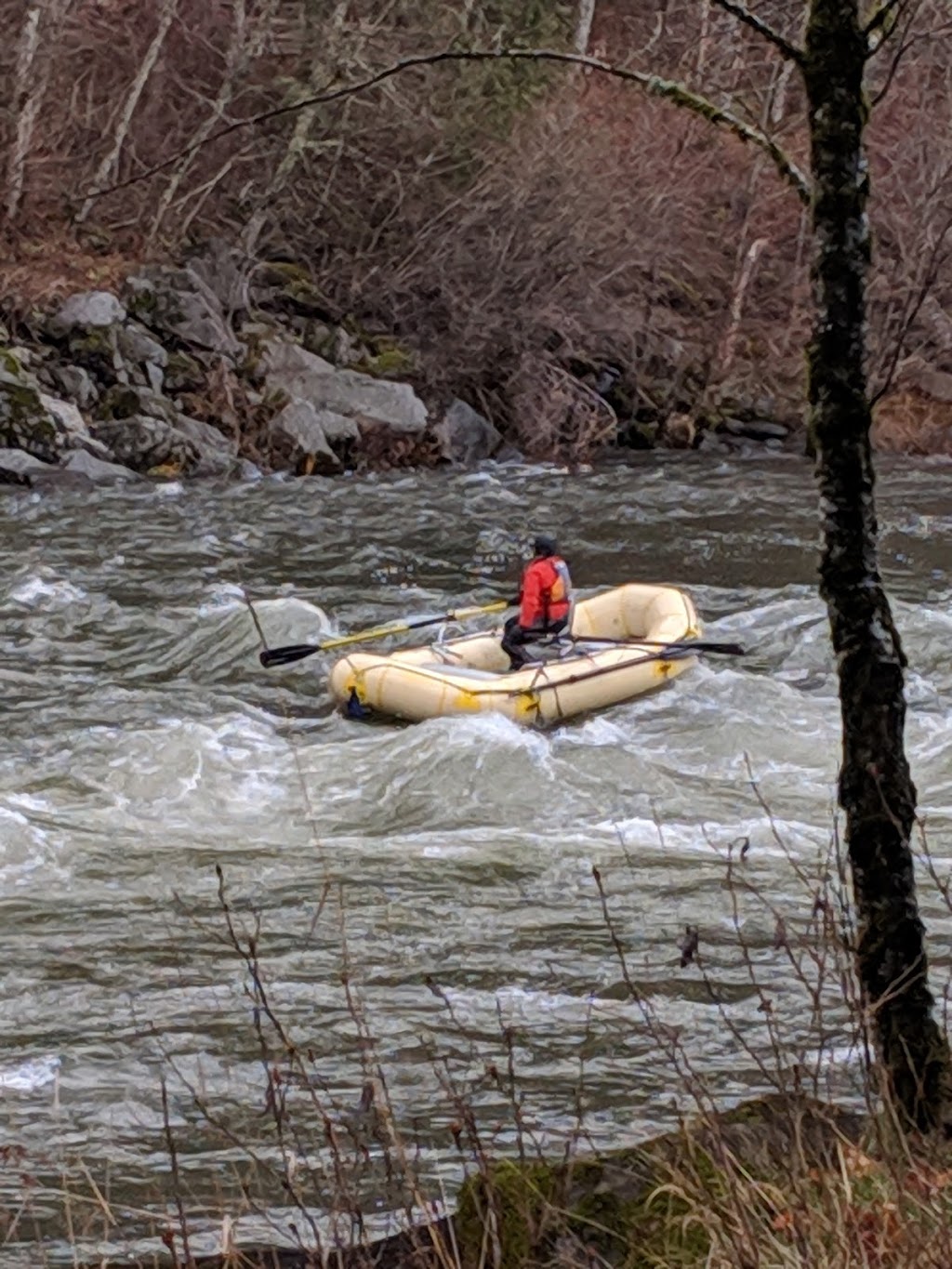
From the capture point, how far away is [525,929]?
6.89 metres

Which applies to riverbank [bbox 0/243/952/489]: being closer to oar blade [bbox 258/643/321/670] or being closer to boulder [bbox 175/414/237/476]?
boulder [bbox 175/414/237/476]

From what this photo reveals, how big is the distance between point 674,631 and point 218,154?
13.9 m

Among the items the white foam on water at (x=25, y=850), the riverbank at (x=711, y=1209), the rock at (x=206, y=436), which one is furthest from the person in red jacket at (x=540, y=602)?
the rock at (x=206, y=436)

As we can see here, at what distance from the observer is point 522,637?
11227 millimetres

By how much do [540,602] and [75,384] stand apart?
30.8 ft

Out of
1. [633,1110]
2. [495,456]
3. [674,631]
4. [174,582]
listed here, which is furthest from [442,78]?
[633,1110]

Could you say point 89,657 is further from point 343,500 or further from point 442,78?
point 442,78

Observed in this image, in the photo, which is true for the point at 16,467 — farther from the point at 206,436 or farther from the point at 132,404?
the point at 206,436

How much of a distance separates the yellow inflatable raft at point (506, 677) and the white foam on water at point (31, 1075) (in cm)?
470

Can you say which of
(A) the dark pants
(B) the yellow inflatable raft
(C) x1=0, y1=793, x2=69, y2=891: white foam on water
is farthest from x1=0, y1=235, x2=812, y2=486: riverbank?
(C) x1=0, y1=793, x2=69, y2=891: white foam on water

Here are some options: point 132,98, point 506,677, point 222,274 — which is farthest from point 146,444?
point 506,677

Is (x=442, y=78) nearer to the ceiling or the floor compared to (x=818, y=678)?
nearer to the ceiling

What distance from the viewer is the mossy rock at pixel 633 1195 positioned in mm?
2943

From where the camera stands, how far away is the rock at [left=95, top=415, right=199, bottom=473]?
18.2m
